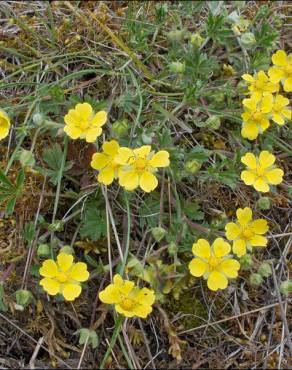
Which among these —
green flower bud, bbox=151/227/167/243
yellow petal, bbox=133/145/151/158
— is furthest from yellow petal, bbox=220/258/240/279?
yellow petal, bbox=133/145/151/158

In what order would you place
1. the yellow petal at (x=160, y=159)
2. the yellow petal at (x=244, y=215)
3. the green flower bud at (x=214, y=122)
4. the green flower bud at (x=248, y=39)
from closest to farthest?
the yellow petal at (x=160, y=159) → the yellow petal at (x=244, y=215) → the green flower bud at (x=214, y=122) → the green flower bud at (x=248, y=39)

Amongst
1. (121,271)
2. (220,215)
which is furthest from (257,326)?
(121,271)

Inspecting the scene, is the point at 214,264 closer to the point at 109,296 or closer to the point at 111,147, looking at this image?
the point at 109,296

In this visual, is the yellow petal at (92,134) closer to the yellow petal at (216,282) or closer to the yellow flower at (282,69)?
the yellow petal at (216,282)

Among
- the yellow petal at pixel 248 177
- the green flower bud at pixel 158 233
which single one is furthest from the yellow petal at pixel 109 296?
the yellow petal at pixel 248 177

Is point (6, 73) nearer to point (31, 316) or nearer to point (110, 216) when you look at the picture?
point (110, 216)

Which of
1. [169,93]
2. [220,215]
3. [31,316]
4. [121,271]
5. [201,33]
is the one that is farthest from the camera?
[201,33]
